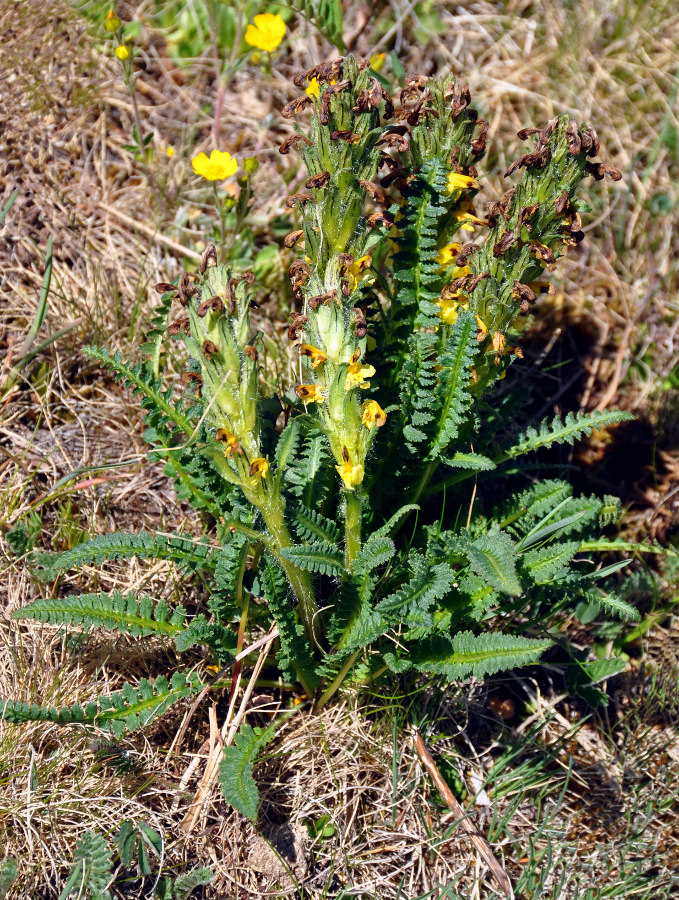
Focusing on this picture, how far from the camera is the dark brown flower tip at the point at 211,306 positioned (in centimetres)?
174

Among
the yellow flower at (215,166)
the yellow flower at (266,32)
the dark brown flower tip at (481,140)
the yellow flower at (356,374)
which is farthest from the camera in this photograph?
the yellow flower at (266,32)

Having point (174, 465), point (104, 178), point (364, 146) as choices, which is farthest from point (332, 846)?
point (104, 178)

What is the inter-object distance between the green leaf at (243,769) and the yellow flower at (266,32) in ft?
9.36

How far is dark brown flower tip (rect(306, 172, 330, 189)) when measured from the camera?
2.00 m

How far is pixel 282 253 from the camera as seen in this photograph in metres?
3.45

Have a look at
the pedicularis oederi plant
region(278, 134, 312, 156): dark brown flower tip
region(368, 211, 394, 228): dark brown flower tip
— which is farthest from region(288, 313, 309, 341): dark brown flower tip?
region(278, 134, 312, 156): dark brown flower tip

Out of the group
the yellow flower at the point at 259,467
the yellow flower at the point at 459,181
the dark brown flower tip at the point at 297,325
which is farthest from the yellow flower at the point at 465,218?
the yellow flower at the point at 259,467

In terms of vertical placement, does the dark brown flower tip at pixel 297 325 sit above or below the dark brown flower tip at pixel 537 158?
below

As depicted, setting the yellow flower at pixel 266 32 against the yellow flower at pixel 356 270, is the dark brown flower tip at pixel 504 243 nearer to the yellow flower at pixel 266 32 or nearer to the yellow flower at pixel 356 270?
the yellow flower at pixel 356 270

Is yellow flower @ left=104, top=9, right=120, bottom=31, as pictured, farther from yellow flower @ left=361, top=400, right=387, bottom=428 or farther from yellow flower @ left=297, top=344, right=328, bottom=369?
yellow flower @ left=361, top=400, right=387, bottom=428

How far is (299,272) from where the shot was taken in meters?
2.09

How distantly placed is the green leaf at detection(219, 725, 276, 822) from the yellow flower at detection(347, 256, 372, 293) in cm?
129

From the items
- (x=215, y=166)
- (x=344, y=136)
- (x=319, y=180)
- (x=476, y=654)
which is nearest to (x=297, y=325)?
(x=319, y=180)

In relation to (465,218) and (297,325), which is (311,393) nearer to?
(297,325)
